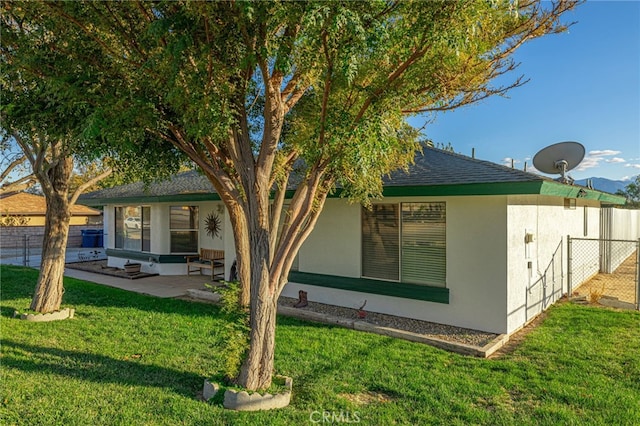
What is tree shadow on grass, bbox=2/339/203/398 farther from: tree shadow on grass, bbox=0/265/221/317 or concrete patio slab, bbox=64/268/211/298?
concrete patio slab, bbox=64/268/211/298

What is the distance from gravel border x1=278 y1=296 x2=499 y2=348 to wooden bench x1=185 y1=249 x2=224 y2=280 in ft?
14.5

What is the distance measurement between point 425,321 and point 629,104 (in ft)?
29.3

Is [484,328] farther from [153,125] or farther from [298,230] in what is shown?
[153,125]

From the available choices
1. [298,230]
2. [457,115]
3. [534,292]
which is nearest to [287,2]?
[298,230]

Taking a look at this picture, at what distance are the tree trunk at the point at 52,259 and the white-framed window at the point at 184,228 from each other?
550 centimetres

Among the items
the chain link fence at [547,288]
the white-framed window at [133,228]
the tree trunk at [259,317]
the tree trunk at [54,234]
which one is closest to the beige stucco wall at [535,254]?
the chain link fence at [547,288]

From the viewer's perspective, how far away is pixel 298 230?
4543mm

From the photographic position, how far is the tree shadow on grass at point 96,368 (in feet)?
15.2

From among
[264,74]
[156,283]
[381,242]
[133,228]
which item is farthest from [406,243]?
[133,228]

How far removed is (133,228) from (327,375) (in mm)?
11749

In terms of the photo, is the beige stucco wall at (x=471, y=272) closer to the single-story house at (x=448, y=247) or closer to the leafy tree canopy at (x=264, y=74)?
the single-story house at (x=448, y=247)

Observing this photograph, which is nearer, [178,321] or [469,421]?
[469,421]

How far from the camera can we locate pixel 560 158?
9.81 metres

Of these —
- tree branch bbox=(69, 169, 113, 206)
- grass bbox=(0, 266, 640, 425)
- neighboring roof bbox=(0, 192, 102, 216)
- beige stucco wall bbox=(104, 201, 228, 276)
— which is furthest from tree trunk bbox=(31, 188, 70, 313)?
neighboring roof bbox=(0, 192, 102, 216)
